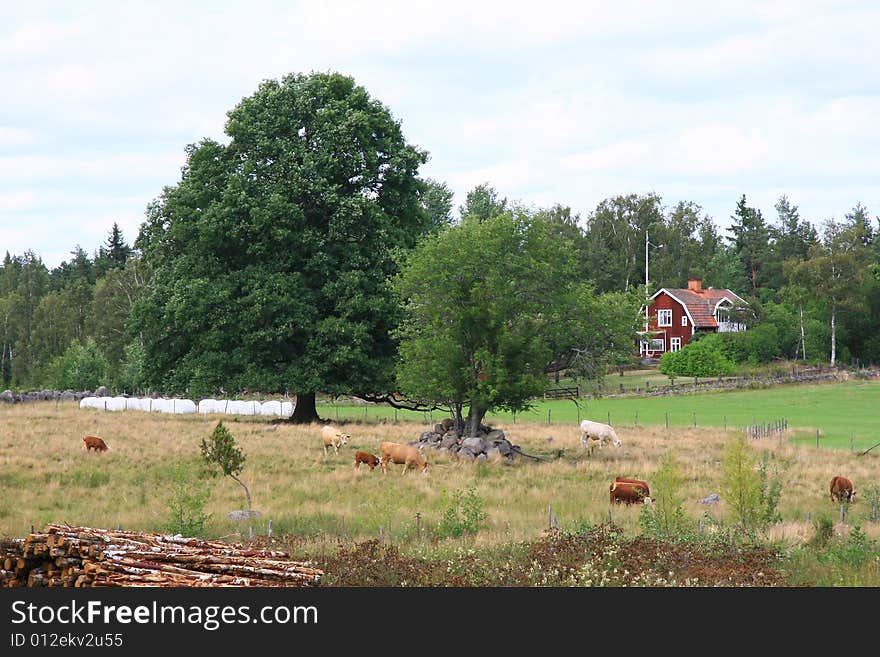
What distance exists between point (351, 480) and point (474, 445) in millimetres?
9081

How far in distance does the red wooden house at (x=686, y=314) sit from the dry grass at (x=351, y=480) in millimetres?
64055

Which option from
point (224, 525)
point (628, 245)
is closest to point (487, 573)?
point (224, 525)

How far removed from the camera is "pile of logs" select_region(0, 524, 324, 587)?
1316 centimetres

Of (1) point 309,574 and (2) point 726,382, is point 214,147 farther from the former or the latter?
(2) point 726,382

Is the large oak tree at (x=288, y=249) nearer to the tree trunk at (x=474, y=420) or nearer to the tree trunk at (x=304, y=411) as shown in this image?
the tree trunk at (x=304, y=411)

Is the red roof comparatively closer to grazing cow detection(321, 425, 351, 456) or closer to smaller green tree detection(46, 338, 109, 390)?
smaller green tree detection(46, 338, 109, 390)

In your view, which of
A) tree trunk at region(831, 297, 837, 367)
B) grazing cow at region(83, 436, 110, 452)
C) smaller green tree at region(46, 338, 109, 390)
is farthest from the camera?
tree trunk at region(831, 297, 837, 367)

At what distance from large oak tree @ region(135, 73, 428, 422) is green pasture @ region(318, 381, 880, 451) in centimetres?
870

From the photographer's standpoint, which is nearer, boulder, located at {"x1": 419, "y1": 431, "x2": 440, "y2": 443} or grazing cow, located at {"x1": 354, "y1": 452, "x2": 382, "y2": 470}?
grazing cow, located at {"x1": 354, "y1": 452, "x2": 382, "y2": 470}

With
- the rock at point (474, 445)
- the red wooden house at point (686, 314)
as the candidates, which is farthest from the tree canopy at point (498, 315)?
the red wooden house at point (686, 314)

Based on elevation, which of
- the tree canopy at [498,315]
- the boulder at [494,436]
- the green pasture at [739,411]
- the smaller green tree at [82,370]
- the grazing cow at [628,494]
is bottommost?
the green pasture at [739,411]

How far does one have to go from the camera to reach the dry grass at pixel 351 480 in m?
22.3

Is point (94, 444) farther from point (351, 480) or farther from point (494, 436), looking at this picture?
point (494, 436)

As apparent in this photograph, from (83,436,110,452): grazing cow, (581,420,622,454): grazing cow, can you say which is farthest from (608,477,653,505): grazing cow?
(83,436,110,452): grazing cow
